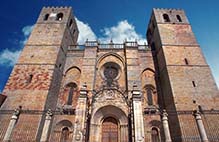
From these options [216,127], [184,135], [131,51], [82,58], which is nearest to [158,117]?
[184,135]

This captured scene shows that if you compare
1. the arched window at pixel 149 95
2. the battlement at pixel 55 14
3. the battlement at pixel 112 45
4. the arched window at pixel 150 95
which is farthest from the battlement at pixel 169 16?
the battlement at pixel 55 14

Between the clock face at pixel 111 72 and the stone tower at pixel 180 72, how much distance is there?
12.5 feet

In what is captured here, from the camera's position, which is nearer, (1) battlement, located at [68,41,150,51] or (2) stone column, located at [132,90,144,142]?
(2) stone column, located at [132,90,144,142]

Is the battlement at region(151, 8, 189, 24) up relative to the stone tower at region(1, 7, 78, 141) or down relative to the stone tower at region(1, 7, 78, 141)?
up

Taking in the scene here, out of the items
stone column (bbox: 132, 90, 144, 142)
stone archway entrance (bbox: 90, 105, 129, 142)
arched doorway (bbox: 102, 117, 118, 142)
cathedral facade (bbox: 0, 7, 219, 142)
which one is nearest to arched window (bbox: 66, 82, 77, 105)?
cathedral facade (bbox: 0, 7, 219, 142)

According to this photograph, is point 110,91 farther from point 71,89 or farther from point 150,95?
point 71,89

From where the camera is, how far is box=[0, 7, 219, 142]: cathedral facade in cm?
963

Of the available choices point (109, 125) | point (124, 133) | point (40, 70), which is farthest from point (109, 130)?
point (40, 70)

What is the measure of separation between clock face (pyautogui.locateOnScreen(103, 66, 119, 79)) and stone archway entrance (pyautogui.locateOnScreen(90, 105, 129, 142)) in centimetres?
369

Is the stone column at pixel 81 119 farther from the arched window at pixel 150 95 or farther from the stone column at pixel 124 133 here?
the arched window at pixel 150 95

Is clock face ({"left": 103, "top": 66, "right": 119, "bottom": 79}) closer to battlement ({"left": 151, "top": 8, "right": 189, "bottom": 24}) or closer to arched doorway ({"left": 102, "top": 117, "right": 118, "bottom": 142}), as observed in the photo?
arched doorway ({"left": 102, "top": 117, "right": 118, "bottom": 142})

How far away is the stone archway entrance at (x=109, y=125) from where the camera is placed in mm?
10562

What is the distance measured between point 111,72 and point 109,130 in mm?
5236

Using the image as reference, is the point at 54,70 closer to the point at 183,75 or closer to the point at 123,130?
the point at 123,130
